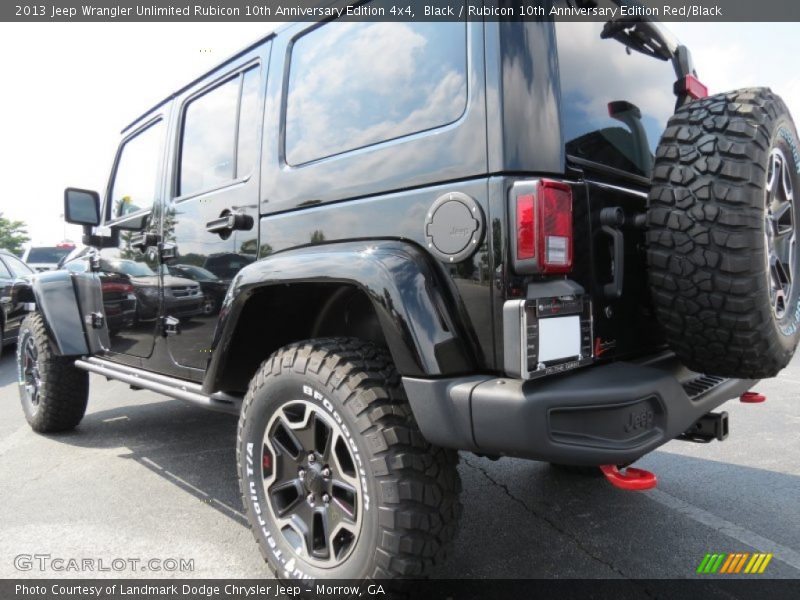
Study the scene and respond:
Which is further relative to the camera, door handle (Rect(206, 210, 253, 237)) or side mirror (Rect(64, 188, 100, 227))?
side mirror (Rect(64, 188, 100, 227))

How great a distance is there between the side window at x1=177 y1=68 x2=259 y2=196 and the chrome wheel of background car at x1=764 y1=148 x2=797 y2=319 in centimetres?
197

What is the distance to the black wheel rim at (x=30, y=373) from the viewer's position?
164 inches

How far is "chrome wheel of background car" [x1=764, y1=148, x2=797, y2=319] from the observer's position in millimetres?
1738

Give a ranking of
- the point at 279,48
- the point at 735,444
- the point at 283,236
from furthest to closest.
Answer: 1. the point at 735,444
2. the point at 279,48
3. the point at 283,236

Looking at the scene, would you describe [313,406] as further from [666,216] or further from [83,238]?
[83,238]

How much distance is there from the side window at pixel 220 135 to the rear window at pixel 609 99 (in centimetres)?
137

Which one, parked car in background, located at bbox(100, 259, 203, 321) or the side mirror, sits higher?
the side mirror

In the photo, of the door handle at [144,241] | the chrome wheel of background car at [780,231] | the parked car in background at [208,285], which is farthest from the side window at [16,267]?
the chrome wheel of background car at [780,231]

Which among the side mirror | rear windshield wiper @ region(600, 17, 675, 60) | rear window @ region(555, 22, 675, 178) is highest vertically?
rear windshield wiper @ region(600, 17, 675, 60)

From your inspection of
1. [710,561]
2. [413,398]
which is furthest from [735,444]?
[413,398]

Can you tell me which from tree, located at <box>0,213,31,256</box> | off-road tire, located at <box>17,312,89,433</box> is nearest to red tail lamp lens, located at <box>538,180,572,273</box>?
off-road tire, located at <box>17,312,89,433</box>

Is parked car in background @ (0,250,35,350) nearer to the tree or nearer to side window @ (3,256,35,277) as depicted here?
side window @ (3,256,35,277)

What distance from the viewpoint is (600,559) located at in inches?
89.4

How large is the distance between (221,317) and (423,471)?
43.3 inches
